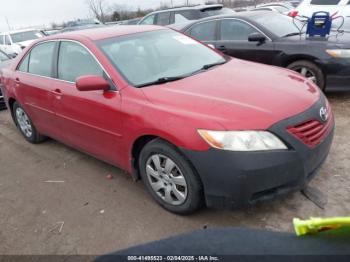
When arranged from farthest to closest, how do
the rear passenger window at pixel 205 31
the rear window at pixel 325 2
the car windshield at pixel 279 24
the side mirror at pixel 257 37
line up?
the rear window at pixel 325 2, the rear passenger window at pixel 205 31, the car windshield at pixel 279 24, the side mirror at pixel 257 37

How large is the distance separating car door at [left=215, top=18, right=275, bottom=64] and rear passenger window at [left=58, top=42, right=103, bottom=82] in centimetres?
324

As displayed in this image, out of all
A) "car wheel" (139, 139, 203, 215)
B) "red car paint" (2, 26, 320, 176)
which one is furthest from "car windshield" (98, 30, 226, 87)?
"car wheel" (139, 139, 203, 215)

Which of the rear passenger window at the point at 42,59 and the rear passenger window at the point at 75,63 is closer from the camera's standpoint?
the rear passenger window at the point at 75,63

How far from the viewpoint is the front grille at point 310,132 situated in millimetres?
2512

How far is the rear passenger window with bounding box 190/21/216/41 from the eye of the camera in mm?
6480

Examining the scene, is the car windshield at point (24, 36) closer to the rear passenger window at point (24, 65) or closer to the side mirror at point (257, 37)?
the rear passenger window at point (24, 65)

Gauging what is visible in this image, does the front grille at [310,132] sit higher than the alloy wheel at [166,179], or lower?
higher

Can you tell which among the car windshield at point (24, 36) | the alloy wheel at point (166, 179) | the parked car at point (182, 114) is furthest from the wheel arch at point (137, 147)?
the car windshield at point (24, 36)

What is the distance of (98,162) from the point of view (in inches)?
163

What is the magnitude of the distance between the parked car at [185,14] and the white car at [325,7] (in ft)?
6.90

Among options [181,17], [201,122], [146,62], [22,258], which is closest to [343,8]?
[181,17]

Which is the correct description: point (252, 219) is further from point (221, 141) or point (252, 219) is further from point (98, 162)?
point (98, 162)

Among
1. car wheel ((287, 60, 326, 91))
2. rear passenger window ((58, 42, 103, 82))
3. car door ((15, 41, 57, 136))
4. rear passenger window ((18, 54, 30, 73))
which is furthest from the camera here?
car wheel ((287, 60, 326, 91))

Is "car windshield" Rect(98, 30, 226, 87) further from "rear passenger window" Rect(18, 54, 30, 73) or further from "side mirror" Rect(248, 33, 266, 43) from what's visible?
"side mirror" Rect(248, 33, 266, 43)
